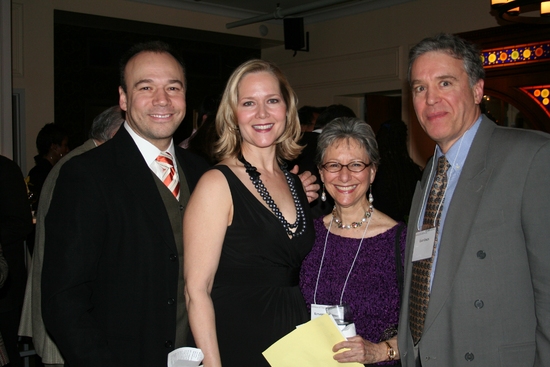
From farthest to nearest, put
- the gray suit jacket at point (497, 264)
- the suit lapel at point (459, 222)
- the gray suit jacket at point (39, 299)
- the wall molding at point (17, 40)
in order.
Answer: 1. the wall molding at point (17, 40)
2. the gray suit jacket at point (39, 299)
3. the suit lapel at point (459, 222)
4. the gray suit jacket at point (497, 264)

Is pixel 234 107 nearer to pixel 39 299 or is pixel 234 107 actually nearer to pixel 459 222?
pixel 459 222

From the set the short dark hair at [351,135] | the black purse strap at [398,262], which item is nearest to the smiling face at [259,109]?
the short dark hair at [351,135]

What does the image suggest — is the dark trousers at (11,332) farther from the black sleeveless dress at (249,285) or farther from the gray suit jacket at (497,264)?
the gray suit jacket at (497,264)

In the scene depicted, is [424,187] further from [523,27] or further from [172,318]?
[523,27]

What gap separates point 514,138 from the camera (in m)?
1.78

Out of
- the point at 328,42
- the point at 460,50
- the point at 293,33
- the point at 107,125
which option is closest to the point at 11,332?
the point at 107,125

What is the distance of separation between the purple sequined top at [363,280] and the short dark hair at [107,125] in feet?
5.10

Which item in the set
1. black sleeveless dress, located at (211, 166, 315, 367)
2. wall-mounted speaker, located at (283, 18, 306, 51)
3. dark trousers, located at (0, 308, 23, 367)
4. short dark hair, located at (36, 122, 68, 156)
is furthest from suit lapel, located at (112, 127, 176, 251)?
wall-mounted speaker, located at (283, 18, 306, 51)

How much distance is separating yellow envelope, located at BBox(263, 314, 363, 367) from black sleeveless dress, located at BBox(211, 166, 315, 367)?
12cm

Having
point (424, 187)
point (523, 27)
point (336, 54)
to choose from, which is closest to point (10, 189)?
point (424, 187)

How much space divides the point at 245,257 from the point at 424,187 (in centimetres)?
76

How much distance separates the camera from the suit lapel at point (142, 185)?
191 cm

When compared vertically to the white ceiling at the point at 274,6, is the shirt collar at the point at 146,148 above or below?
below

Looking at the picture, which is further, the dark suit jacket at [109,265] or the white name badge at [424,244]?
the white name badge at [424,244]
